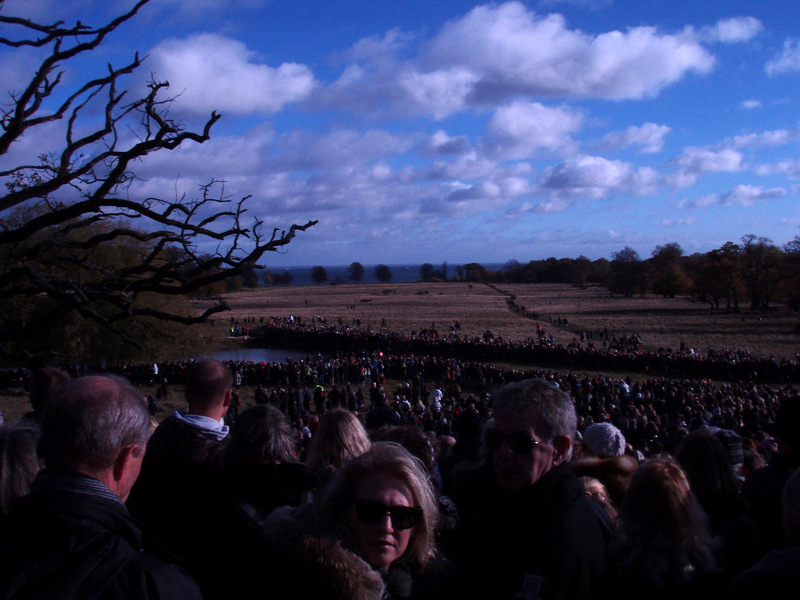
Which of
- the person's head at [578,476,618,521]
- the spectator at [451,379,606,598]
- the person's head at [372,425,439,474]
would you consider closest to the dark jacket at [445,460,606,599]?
Result: the spectator at [451,379,606,598]

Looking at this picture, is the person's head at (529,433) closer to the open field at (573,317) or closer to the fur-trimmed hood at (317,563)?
the fur-trimmed hood at (317,563)

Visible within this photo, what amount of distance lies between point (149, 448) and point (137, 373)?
97.4ft

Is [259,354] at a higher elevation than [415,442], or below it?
below

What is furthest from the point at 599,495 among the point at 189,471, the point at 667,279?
the point at 667,279

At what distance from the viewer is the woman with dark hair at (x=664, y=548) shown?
8.46 ft

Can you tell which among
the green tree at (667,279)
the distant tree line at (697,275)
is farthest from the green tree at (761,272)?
the green tree at (667,279)

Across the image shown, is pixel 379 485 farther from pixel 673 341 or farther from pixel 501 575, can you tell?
pixel 673 341

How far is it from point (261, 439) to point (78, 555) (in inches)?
53.3

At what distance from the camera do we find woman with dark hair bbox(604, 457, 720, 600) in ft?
8.46

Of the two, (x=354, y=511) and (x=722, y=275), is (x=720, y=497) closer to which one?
(x=354, y=511)

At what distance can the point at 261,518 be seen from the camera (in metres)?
2.69

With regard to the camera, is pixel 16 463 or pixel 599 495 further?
pixel 599 495

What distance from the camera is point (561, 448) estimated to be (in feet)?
9.06

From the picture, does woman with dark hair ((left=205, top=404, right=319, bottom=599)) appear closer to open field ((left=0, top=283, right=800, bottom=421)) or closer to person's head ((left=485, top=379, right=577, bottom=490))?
person's head ((left=485, top=379, right=577, bottom=490))
